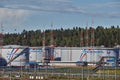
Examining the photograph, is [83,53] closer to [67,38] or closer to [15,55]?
[15,55]

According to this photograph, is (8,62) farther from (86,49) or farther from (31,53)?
(86,49)

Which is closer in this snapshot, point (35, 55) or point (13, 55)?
point (13, 55)

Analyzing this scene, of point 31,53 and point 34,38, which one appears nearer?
point 31,53

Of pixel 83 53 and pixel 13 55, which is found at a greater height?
pixel 83 53

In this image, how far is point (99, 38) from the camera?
570 ft

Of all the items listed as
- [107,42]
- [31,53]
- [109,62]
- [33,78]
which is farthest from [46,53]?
[107,42]


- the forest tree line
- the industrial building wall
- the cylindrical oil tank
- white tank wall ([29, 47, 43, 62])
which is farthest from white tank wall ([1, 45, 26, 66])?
the forest tree line

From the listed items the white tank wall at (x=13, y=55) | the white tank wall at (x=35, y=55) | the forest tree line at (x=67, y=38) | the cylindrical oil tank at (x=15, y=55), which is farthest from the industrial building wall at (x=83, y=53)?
the forest tree line at (x=67, y=38)

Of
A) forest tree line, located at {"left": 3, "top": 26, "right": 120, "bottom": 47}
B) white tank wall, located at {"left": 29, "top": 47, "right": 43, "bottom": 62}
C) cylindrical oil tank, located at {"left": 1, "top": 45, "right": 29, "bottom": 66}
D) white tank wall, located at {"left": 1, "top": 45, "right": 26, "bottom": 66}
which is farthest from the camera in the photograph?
forest tree line, located at {"left": 3, "top": 26, "right": 120, "bottom": 47}

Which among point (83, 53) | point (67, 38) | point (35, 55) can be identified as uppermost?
point (67, 38)

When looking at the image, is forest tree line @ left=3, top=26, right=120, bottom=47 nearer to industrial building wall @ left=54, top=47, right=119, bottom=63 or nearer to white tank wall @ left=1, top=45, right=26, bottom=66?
industrial building wall @ left=54, top=47, right=119, bottom=63

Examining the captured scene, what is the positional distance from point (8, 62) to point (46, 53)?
8586mm

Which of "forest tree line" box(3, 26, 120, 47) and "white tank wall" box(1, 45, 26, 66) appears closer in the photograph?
"white tank wall" box(1, 45, 26, 66)

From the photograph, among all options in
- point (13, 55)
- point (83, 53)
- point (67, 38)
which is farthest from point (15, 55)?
point (67, 38)
